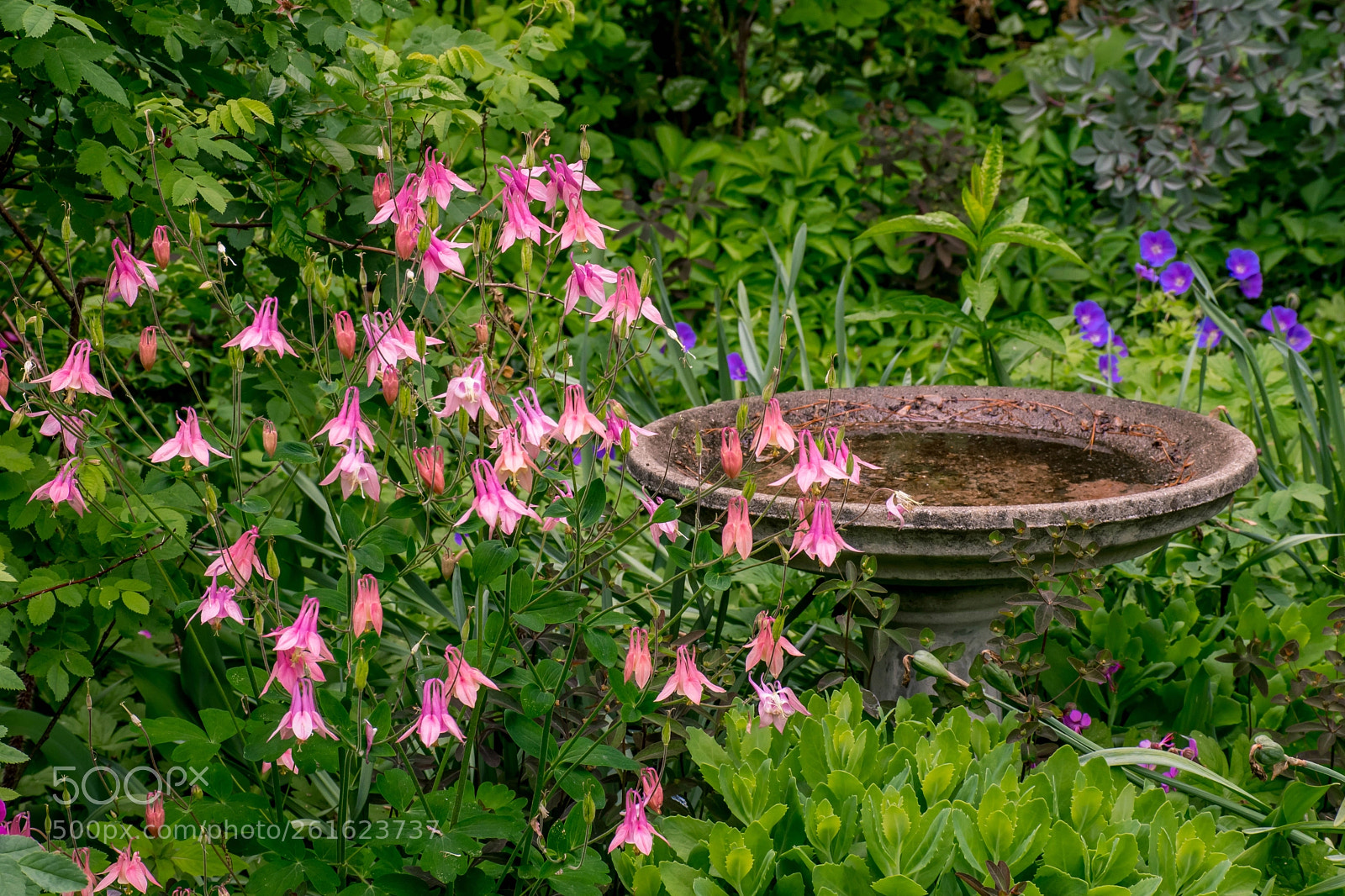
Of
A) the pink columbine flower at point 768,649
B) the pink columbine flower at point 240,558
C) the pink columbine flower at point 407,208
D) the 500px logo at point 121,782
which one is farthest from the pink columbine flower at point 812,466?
the 500px logo at point 121,782

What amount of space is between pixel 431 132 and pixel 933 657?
137 cm

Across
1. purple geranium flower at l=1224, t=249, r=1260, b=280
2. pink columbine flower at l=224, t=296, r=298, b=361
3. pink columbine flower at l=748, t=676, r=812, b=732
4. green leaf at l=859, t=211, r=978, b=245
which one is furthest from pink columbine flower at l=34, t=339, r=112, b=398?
purple geranium flower at l=1224, t=249, r=1260, b=280

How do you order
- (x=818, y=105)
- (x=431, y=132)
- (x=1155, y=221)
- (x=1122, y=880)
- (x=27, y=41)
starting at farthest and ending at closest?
(x=818, y=105) → (x=1155, y=221) → (x=431, y=132) → (x=27, y=41) → (x=1122, y=880)

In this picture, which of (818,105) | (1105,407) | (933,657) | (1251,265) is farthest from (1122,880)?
(818,105)

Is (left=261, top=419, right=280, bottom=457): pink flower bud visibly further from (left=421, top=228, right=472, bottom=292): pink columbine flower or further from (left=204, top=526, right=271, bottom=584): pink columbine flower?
(left=421, top=228, right=472, bottom=292): pink columbine flower

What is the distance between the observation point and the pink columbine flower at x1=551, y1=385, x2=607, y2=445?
1382 millimetres

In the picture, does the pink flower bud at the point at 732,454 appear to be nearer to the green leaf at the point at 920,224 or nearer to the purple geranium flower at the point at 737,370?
the green leaf at the point at 920,224

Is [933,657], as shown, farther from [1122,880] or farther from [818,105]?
[818,105]

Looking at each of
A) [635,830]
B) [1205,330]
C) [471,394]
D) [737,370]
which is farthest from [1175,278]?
[471,394]

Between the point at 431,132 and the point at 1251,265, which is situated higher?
the point at 431,132

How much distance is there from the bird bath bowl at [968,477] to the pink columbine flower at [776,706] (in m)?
0.20

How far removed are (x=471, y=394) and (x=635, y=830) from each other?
24.2 inches

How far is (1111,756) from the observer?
1.75m

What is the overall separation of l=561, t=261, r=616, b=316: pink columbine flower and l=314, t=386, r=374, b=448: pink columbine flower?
11.2 inches
